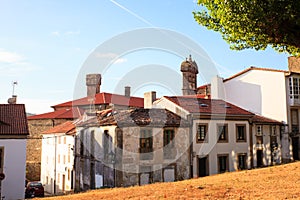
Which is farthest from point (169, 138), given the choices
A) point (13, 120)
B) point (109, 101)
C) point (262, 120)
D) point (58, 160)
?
point (109, 101)

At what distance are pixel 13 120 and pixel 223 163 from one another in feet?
58.7

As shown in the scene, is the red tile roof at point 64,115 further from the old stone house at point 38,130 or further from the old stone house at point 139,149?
the old stone house at point 139,149

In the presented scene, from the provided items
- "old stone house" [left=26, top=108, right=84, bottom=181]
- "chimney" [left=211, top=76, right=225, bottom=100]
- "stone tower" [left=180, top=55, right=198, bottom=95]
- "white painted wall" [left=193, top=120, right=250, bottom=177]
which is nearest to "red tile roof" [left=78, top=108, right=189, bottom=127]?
"white painted wall" [left=193, top=120, right=250, bottom=177]

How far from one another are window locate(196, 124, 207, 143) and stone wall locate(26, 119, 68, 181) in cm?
2670

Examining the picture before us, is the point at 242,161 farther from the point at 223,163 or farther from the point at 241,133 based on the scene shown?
the point at 241,133

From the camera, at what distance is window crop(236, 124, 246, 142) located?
92.6ft

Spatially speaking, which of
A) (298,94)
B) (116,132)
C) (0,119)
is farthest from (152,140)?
(298,94)

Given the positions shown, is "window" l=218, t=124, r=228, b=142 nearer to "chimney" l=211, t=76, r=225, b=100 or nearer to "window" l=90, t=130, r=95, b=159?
"chimney" l=211, t=76, r=225, b=100

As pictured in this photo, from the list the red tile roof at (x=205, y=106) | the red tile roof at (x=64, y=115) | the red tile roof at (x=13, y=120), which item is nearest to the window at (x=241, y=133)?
the red tile roof at (x=205, y=106)

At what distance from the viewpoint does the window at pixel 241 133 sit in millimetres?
28233

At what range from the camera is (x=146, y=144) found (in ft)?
76.9

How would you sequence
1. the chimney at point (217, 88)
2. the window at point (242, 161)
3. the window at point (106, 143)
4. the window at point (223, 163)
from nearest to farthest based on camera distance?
the window at point (106, 143), the window at point (223, 163), the window at point (242, 161), the chimney at point (217, 88)

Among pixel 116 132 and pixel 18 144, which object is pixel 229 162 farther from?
pixel 18 144

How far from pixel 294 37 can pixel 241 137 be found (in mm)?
16924
